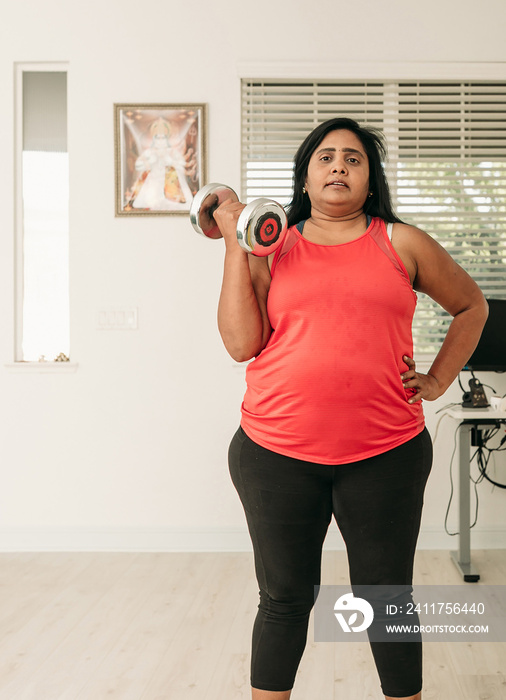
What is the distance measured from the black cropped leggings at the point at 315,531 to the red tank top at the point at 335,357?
35mm

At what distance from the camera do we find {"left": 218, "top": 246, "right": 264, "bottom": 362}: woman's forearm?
124 centimetres

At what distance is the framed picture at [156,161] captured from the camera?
309cm

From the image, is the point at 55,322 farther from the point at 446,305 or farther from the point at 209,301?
the point at 446,305

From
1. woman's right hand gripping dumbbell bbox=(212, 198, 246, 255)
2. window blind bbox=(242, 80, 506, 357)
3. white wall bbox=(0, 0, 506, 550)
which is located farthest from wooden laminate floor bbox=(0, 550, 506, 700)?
window blind bbox=(242, 80, 506, 357)

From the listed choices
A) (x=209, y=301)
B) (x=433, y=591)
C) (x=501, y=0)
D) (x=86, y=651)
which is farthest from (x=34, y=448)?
(x=501, y=0)

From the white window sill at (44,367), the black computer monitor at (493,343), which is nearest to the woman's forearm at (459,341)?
the black computer monitor at (493,343)

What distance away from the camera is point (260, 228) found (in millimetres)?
1187

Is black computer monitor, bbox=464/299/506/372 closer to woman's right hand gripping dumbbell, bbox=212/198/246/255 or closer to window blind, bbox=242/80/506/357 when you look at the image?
window blind, bbox=242/80/506/357

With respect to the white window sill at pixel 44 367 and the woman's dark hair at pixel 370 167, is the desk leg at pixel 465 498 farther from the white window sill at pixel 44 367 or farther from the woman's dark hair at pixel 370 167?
the white window sill at pixel 44 367

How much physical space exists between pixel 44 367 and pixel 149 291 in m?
0.62

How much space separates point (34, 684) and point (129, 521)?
1.29m

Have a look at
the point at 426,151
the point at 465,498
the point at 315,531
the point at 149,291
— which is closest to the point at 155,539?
the point at 149,291

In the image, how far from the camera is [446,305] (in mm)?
1423

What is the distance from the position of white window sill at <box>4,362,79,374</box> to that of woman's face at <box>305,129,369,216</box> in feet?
6.79
